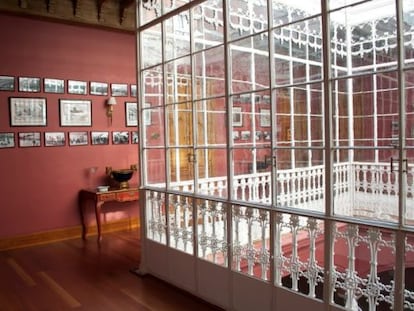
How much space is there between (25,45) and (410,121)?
510 cm

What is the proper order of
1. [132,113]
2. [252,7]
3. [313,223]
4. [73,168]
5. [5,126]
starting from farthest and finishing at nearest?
[132,113] < [73,168] < [5,126] < [252,7] < [313,223]

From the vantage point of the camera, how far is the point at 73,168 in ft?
19.9

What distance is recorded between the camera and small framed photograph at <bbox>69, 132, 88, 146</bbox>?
604 centimetres

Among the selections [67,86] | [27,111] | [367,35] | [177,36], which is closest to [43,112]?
[27,111]

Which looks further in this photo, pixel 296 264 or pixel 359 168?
pixel 359 168

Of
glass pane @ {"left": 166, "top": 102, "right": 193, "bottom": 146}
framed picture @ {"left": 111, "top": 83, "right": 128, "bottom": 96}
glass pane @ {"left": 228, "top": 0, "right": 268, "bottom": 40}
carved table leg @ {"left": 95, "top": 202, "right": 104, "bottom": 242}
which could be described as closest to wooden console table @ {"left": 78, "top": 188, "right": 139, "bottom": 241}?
carved table leg @ {"left": 95, "top": 202, "right": 104, "bottom": 242}

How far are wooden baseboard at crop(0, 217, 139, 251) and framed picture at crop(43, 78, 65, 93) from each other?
2.02 meters

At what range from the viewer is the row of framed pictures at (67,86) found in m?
5.50

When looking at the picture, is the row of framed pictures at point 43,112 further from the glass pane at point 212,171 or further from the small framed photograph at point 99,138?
the glass pane at point 212,171

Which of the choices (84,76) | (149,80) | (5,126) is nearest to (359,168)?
(149,80)

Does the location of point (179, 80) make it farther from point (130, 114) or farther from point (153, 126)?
point (130, 114)

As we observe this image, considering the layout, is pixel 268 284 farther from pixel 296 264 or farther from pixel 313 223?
pixel 313 223

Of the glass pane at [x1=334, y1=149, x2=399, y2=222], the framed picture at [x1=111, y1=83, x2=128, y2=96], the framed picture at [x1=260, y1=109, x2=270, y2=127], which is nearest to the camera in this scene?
the framed picture at [x1=260, y1=109, x2=270, y2=127]

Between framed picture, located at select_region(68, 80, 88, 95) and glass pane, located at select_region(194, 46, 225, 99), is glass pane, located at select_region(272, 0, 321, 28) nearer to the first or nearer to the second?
glass pane, located at select_region(194, 46, 225, 99)
